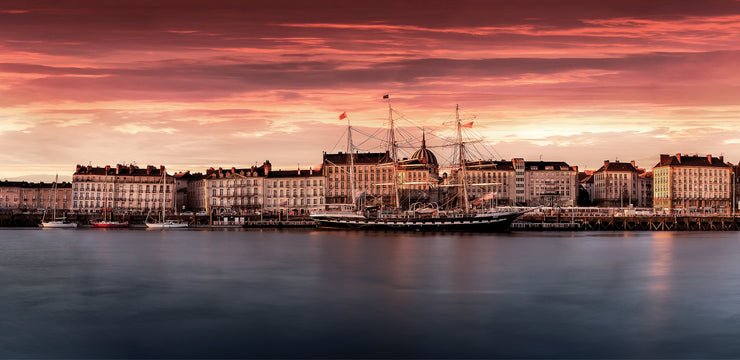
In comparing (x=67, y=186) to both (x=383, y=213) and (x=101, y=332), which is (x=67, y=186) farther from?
(x=101, y=332)

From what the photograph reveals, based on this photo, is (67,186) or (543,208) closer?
(543,208)

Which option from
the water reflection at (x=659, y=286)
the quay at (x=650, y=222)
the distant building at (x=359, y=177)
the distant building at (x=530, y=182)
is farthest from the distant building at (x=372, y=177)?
the water reflection at (x=659, y=286)

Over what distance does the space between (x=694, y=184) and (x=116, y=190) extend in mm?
119055

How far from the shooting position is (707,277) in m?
34.9

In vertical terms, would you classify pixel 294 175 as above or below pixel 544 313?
above

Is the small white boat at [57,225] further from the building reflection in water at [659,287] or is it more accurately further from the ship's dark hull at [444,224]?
the building reflection in water at [659,287]

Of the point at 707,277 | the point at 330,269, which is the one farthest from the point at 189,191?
the point at 707,277

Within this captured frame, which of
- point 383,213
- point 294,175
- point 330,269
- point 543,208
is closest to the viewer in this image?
point 330,269

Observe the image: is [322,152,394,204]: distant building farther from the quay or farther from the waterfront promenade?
the quay

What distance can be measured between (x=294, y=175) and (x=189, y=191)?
32281 millimetres

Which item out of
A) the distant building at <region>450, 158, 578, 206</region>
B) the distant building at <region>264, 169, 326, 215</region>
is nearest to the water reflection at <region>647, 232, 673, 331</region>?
the distant building at <region>450, 158, 578, 206</region>

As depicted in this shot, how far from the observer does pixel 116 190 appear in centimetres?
15188

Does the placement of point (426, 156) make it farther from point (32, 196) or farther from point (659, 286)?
point (659, 286)

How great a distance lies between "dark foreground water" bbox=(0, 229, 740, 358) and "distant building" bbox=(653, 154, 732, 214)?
332ft
